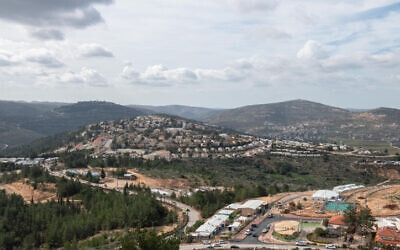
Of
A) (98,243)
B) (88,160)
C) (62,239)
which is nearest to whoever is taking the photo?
(98,243)

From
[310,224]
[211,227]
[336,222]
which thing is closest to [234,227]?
[211,227]

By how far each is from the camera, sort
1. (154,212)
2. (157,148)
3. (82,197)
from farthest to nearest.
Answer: (157,148) < (82,197) < (154,212)

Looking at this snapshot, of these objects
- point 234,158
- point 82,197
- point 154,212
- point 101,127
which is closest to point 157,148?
point 234,158

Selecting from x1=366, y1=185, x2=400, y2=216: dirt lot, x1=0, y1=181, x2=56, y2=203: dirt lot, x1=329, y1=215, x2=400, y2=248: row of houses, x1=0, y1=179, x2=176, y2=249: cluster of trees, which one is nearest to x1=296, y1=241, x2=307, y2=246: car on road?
x1=329, y1=215, x2=400, y2=248: row of houses

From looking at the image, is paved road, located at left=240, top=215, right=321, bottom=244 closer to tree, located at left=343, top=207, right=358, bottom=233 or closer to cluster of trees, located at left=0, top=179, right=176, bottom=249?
tree, located at left=343, top=207, right=358, bottom=233

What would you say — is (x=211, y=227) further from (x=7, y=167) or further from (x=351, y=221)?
(x=7, y=167)

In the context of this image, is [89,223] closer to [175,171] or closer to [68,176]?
[68,176]
